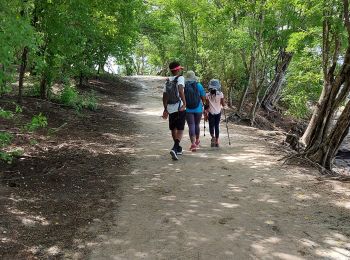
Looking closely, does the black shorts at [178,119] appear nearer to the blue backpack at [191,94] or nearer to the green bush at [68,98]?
the blue backpack at [191,94]

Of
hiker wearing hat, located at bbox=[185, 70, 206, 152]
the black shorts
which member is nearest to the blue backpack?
hiker wearing hat, located at bbox=[185, 70, 206, 152]

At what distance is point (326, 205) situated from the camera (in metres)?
5.55

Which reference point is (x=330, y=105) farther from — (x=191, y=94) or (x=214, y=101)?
(x=191, y=94)

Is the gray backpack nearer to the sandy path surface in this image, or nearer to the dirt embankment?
the sandy path surface

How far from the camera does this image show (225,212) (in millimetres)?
5211

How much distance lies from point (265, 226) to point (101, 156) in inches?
173

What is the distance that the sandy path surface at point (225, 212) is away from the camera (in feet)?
13.6

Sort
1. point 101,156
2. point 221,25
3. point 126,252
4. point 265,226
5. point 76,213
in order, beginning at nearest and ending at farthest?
point 126,252, point 265,226, point 76,213, point 101,156, point 221,25

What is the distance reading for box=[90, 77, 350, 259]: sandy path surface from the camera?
414 cm

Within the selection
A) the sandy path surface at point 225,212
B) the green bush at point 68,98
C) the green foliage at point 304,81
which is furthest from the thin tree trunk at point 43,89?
the green foliage at point 304,81

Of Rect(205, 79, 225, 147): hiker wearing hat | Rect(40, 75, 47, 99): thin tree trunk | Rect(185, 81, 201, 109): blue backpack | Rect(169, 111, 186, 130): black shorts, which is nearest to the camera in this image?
Rect(169, 111, 186, 130): black shorts

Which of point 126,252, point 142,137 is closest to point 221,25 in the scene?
point 142,137

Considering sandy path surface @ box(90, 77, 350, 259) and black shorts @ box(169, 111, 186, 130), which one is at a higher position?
black shorts @ box(169, 111, 186, 130)

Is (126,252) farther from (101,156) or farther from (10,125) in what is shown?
(10,125)
